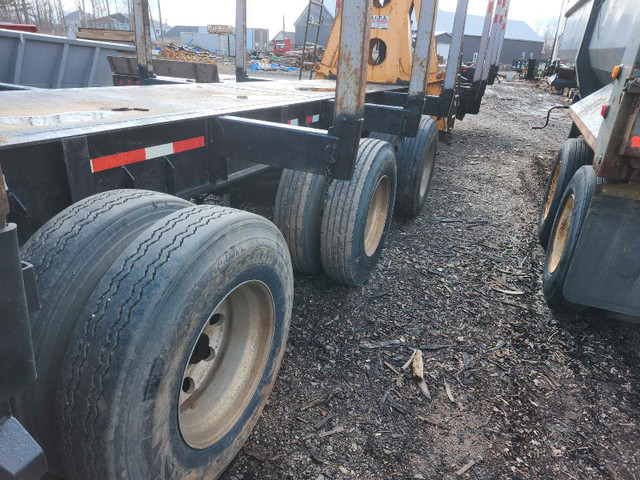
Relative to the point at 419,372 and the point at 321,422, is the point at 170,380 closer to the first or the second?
the point at 321,422

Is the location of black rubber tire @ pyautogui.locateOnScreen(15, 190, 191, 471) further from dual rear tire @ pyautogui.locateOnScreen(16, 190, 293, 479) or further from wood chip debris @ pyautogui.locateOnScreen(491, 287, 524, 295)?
wood chip debris @ pyautogui.locateOnScreen(491, 287, 524, 295)

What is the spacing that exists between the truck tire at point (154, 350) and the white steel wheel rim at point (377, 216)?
202 cm

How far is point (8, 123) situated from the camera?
205 centimetres

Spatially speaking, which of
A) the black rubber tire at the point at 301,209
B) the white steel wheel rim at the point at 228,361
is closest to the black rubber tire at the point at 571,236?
the black rubber tire at the point at 301,209

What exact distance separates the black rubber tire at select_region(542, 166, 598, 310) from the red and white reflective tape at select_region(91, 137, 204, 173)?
2.59m

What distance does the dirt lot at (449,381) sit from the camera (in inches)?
87.1

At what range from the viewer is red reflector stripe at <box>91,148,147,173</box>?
197 cm

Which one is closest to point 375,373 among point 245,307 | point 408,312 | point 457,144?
point 408,312

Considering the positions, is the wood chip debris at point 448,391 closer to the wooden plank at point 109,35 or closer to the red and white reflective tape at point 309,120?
the red and white reflective tape at point 309,120

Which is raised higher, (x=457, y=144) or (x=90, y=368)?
(x=90, y=368)

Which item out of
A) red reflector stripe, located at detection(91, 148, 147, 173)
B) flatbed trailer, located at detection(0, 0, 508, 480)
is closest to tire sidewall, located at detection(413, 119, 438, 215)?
flatbed trailer, located at detection(0, 0, 508, 480)

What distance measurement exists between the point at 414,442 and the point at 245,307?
1148mm

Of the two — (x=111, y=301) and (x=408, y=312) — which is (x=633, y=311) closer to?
(x=408, y=312)

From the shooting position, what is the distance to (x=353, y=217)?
310 cm
